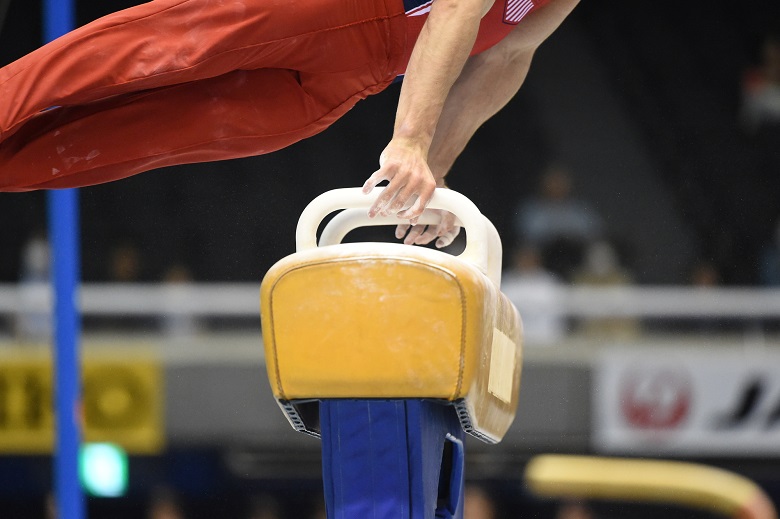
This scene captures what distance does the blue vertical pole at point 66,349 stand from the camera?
3.58 meters

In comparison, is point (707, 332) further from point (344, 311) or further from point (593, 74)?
point (344, 311)

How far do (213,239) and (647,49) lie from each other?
4211 millimetres

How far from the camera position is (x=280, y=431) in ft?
20.9

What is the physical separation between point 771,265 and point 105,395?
4286mm

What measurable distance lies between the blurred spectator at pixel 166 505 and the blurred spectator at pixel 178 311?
93cm

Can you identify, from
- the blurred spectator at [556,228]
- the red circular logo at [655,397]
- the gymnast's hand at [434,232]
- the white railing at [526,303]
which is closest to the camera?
the gymnast's hand at [434,232]

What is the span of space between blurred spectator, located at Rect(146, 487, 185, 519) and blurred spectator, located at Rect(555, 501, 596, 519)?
2.27m

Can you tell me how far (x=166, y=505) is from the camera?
22.1 ft

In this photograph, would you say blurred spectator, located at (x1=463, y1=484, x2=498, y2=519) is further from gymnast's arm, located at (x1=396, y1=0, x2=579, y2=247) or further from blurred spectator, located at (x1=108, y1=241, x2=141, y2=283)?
gymnast's arm, located at (x1=396, y1=0, x2=579, y2=247)

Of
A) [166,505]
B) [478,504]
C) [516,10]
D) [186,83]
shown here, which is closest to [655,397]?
[478,504]

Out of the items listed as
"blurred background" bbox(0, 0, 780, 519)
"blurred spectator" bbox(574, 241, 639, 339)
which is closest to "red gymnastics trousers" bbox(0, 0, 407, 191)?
"blurred background" bbox(0, 0, 780, 519)

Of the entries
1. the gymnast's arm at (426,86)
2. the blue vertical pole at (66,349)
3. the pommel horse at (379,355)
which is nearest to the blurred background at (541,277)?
the blue vertical pole at (66,349)

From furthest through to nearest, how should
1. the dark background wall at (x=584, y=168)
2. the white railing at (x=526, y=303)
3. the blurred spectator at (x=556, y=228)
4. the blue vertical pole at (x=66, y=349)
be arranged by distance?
the dark background wall at (x=584, y=168) < the blurred spectator at (x=556, y=228) < the white railing at (x=526, y=303) < the blue vertical pole at (x=66, y=349)

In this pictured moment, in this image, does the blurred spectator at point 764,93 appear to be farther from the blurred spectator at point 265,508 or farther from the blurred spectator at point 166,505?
the blurred spectator at point 166,505
